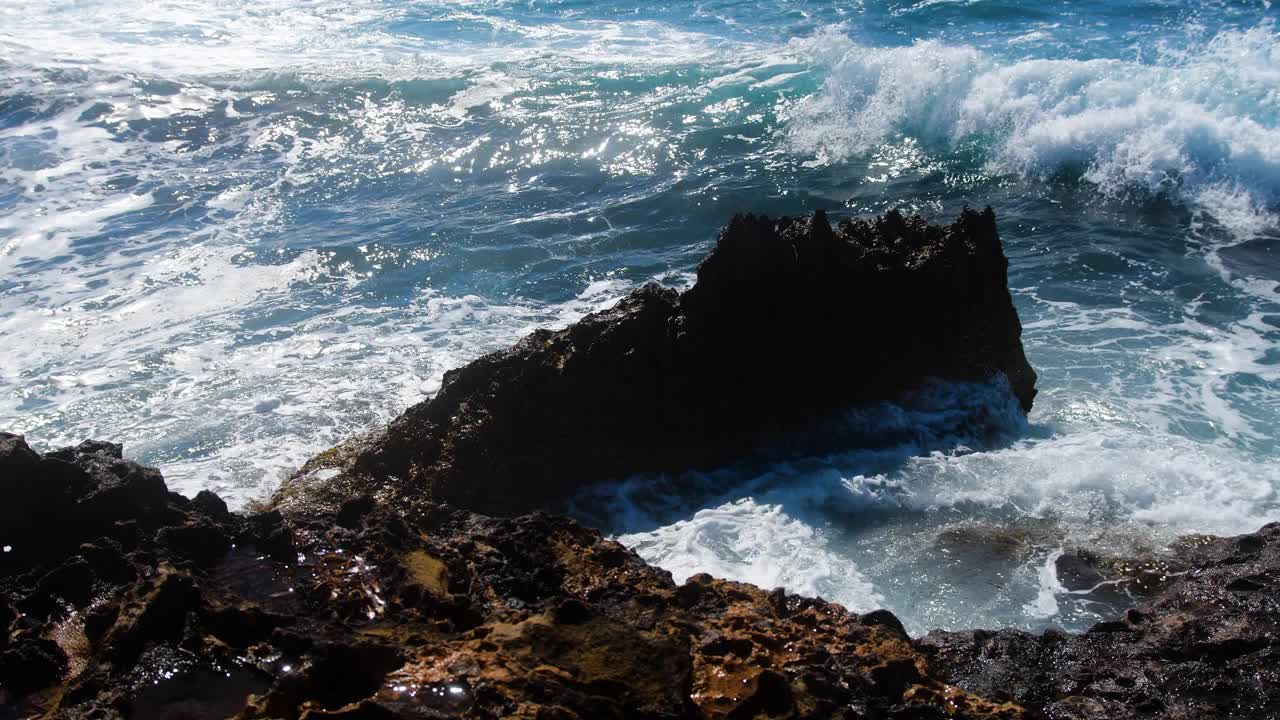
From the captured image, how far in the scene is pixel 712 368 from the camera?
707 cm

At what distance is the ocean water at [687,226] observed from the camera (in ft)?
22.2

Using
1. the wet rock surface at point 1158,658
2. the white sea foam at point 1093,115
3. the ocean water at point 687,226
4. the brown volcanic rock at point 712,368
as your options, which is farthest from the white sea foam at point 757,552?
the white sea foam at point 1093,115

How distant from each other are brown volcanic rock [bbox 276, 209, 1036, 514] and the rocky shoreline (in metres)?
0.02

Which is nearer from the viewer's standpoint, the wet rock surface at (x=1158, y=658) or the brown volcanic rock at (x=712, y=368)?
the wet rock surface at (x=1158, y=658)

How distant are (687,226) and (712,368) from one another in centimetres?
694

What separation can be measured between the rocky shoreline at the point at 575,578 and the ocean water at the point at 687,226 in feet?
1.84

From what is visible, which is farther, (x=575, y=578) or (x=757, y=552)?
(x=757, y=552)

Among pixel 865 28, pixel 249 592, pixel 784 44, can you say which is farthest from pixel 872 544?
pixel 865 28

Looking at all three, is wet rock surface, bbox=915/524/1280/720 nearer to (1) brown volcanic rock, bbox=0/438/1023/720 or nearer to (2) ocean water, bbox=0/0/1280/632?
(1) brown volcanic rock, bbox=0/438/1023/720

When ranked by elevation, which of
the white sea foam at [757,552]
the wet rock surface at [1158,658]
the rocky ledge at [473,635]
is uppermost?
the rocky ledge at [473,635]

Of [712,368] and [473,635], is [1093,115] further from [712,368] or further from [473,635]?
[473,635]

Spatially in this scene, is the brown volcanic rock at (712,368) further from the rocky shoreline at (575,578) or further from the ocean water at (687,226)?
the ocean water at (687,226)

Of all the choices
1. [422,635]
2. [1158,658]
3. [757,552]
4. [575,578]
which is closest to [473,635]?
[422,635]

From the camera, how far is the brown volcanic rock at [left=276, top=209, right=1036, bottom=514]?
21.8 ft
